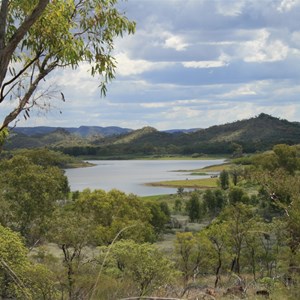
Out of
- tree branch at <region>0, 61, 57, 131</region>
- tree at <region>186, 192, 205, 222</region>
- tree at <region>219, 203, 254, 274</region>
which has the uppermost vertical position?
tree branch at <region>0, 61, 57, 131</region>

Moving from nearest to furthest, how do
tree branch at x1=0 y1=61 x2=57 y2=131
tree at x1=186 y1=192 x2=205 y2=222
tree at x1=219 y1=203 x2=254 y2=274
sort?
tree branch at x1=0 y1=61 x2=57 y2=131, tree at x1=219 y1=203 x2=254 y2=274, tree at x1=186 y1=192 x2=205 y2=222

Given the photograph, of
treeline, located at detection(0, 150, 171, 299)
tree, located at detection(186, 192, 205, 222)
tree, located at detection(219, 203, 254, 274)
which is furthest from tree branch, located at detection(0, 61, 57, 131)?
tree, located at detection(186, 192, 205, 222)

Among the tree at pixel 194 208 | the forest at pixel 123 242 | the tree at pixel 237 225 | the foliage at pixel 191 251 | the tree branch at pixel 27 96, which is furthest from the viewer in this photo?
the tree at pixel 194 208

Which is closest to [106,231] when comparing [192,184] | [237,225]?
[237,225]

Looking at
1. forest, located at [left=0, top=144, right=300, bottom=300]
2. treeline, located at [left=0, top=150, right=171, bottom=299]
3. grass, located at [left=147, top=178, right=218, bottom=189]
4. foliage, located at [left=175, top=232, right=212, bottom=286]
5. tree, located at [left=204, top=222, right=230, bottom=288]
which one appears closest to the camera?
forest, located at [left=0, top=144, right=300, bottom=300]

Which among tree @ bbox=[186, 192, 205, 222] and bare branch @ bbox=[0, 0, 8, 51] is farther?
tree @ bbox=[186, 192, 205, 222]

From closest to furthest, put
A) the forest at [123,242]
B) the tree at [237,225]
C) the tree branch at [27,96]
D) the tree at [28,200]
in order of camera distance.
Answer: the tree branch at [27,96], the forest at [123,242], the tree at [237,225], the tree at [28,200]

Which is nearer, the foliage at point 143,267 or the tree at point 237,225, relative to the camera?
the foliage at point 143,267

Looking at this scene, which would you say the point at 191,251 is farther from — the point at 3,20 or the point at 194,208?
the point at 3,20

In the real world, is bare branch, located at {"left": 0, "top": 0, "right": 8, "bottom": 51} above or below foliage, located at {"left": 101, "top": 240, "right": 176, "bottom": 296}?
above

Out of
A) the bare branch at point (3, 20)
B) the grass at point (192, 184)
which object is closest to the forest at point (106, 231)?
the bare branch at point (3, 20)

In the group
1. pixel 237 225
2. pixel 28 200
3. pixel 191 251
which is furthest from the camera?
pixel 28 200

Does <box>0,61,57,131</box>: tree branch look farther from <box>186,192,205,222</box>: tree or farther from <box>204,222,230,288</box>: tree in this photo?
<box>186,192,205,222</box>: tree

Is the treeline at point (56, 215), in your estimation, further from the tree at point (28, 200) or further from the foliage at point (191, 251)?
the foliage at point (191, 251)
